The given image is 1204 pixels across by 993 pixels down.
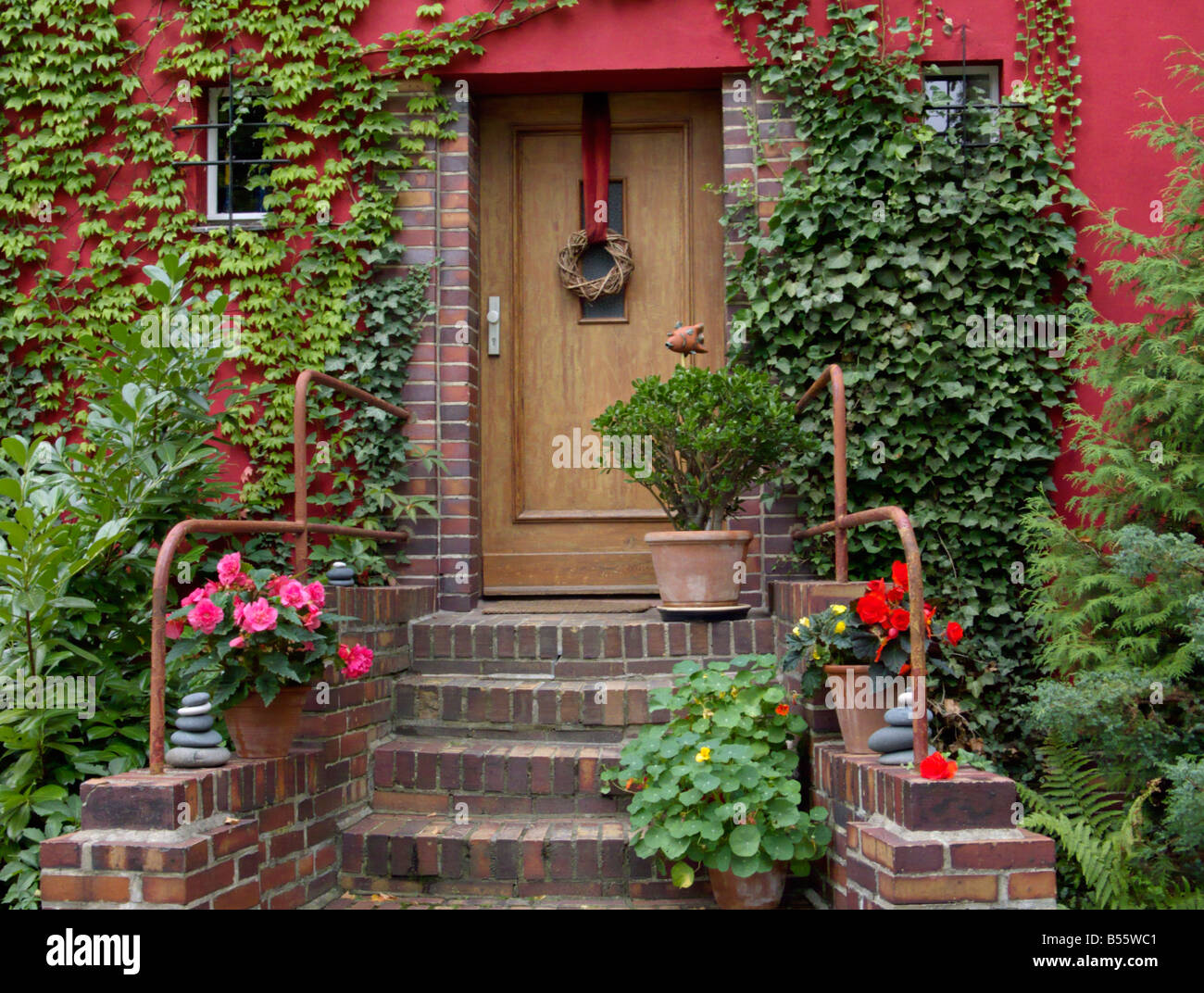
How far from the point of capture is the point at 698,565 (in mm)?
3703

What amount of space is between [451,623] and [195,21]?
2.89 m

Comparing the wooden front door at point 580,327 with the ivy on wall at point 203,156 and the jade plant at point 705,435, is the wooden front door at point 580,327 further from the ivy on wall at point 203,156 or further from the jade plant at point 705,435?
the jade plant at point 705,435

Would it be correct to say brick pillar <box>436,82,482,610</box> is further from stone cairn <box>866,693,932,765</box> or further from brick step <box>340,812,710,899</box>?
stone cairn <box>866,693,932,765</box>

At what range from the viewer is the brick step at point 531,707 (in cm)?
353

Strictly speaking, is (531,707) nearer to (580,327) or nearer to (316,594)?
(316,594)

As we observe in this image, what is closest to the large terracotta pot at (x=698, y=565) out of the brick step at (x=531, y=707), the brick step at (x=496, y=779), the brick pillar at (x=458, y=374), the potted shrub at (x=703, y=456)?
the potted shrub at (x=703, y=456)

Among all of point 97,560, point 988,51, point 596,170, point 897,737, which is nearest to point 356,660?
point 97,560

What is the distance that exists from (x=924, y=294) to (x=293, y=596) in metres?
2.79

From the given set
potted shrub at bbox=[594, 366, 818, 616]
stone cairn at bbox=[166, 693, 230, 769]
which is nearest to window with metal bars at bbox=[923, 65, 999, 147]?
potted shrub at bbox=[594, 366, 818, 616]

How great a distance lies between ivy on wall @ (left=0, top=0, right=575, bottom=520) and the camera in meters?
4.38

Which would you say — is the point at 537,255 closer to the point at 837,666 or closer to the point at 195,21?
the point at 195,21

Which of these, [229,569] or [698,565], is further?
[698,565]

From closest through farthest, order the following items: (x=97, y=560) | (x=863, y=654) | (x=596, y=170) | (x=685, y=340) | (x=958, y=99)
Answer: (x=863, y=654) < (x=97, y=560) < (x=685, y=340) < (x=958, y=99) < (x=596, y=170)
